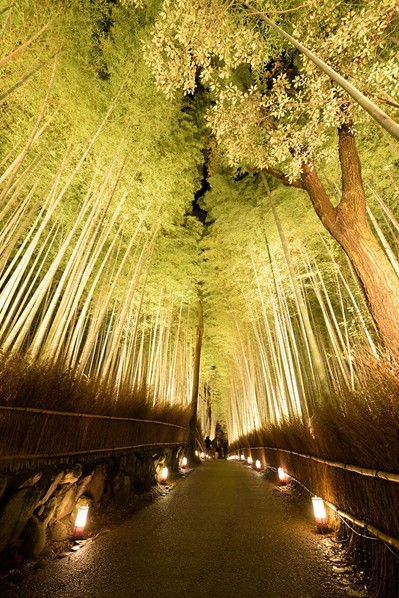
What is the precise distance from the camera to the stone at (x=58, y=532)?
2369 millimetres

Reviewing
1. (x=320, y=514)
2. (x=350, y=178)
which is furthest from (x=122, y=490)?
(x=350, y=178)

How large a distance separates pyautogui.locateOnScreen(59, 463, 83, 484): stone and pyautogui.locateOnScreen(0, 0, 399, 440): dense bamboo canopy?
928 mm

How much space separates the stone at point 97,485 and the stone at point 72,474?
37 centimetres

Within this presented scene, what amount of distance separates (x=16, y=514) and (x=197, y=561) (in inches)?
53.6

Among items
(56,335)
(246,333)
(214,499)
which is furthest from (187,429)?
A: (56,335)

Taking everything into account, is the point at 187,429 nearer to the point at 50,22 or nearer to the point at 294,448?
the point at 294,448

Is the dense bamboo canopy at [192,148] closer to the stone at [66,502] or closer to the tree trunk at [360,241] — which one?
the tree trunk at [360,241]

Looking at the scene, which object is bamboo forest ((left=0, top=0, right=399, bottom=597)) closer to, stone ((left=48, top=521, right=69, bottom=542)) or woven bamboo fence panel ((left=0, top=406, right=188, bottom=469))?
woven bamboo fence panel ((left=0, top=406, right=188, bottom=469))

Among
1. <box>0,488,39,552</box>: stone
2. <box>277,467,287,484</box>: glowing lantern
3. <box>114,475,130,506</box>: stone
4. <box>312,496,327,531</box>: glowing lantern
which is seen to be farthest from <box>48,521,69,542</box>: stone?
<box>277,467,287,484</box>: glowing lantern

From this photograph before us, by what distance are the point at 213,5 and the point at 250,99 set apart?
1.08m

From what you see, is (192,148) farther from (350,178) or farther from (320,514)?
(320,514)

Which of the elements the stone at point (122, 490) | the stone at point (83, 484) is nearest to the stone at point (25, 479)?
the stone at point (83, 484)

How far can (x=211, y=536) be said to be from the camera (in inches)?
108

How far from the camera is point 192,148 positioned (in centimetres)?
620
